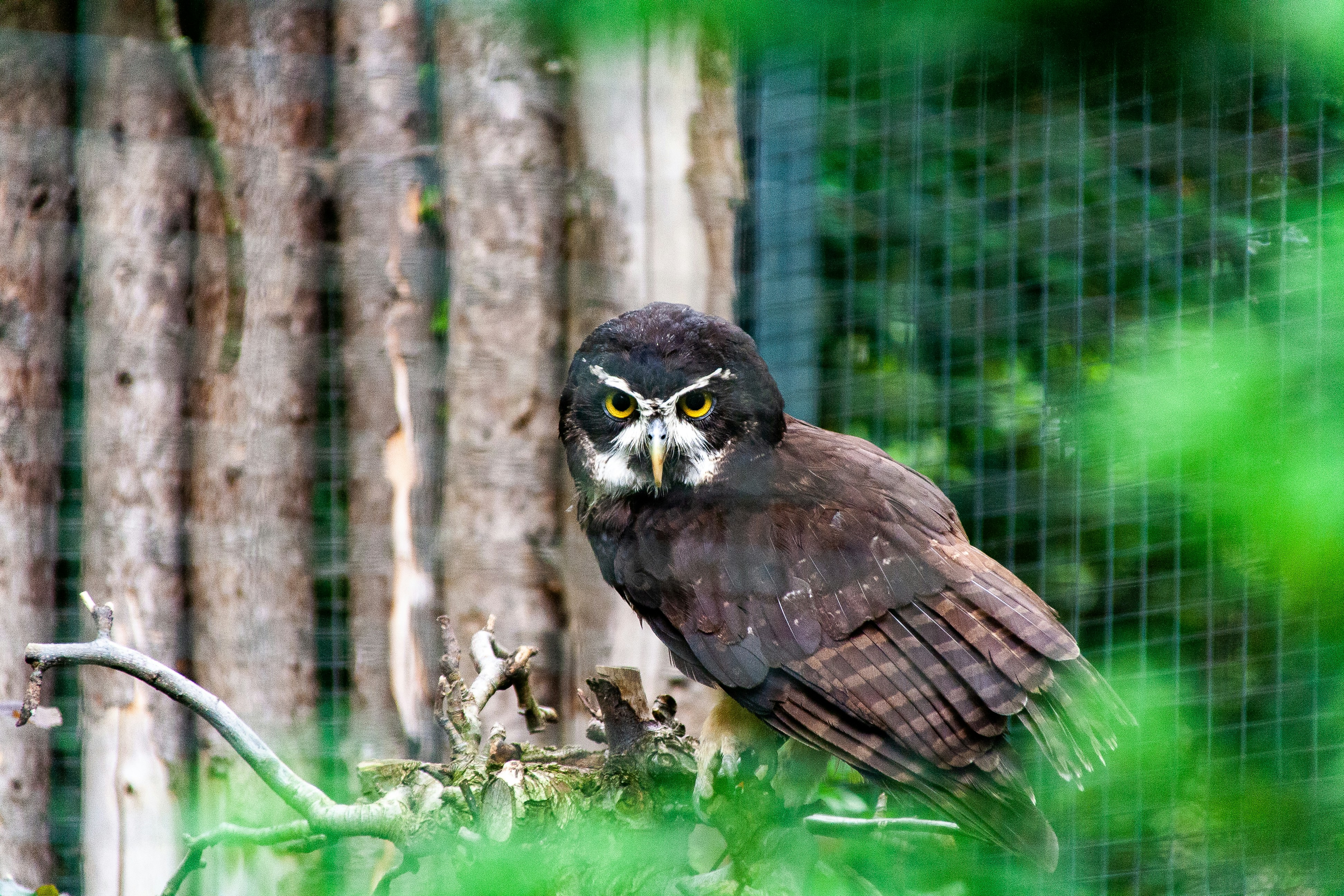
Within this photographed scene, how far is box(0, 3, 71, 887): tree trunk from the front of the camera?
86.3 inches

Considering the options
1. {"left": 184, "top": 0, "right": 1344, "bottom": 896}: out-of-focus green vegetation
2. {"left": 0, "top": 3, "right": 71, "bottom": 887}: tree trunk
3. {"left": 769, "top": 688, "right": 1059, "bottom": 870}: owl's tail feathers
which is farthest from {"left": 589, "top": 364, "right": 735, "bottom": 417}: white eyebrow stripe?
{"left": 0, "top": 3, "right": 71, "bottom": 887}: tree trunk

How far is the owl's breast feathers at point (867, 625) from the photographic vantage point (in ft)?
4.66

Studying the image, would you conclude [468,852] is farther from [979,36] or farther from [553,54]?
[979,36]

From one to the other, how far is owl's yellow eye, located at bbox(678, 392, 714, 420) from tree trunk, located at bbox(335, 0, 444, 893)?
891 millimetres

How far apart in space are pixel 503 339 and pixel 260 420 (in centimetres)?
47

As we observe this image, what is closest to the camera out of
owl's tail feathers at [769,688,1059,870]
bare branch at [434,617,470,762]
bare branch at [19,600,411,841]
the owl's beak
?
bare branch at [19,600,411,841]

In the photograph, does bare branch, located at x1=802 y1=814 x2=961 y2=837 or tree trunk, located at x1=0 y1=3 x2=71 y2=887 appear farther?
tree trunk, located at x1=0 y1=3 x2=71 y2=887

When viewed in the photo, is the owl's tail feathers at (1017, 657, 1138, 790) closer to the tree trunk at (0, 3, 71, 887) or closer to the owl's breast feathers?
the owl's breast feathers

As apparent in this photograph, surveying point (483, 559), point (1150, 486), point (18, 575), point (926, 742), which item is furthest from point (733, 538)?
point (18, 575)

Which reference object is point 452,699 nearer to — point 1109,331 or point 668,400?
point 668,400

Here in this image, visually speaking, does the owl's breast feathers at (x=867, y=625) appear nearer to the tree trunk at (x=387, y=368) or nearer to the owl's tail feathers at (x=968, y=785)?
the owl's tail feathers at (x=968, y=785)

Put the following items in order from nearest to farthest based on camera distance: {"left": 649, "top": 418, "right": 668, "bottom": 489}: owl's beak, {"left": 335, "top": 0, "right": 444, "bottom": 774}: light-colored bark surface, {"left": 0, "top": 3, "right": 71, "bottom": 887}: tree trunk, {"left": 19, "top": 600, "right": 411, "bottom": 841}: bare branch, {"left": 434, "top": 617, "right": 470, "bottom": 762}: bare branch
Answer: {"left": 19, "top": 600, "right": 411, "bottom": 841}: bare branch < {"left": 434, "top": 617, "right": 470, "bottom": 762}: bare branch < {"left": 649, "top": 418, "right": 668, "bottom": 489}: owl's beak < {"left": 0, "top": 3, "right": 71, "bottom": 887}: tree trunk < {"left": 335, "top": 0, "right": 444, "bottom": 774}: light-colored bark surface

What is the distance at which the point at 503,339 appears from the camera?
2.37m

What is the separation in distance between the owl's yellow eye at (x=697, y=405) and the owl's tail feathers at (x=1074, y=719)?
1.77 feet
